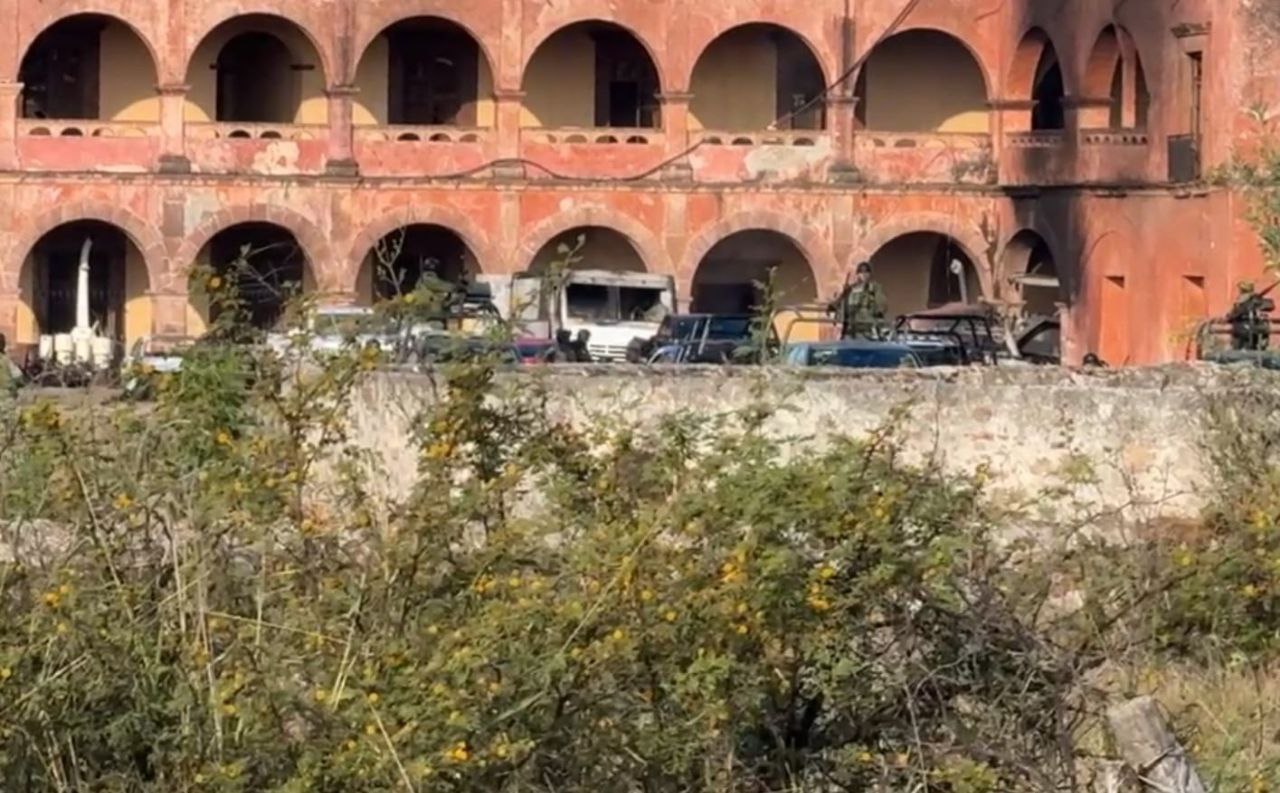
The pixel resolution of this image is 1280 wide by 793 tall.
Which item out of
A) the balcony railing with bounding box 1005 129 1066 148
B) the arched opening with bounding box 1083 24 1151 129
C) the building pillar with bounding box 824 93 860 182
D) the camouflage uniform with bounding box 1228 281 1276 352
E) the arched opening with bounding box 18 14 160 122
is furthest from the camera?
the building pillar with bounding box 824 93 860 182

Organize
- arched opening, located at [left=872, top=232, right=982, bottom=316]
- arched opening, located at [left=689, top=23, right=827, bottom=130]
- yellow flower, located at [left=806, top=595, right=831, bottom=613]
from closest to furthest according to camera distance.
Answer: yellow flower, located at [left=806, top=595, right=831, bottom=613]
arched opening, located at [left=689, top=23, right=827, bottom=130]
arched opening, located at [left=872, top=232, right=982, bottom=316]

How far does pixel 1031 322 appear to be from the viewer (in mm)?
33594

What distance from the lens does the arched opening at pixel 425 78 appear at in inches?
1419

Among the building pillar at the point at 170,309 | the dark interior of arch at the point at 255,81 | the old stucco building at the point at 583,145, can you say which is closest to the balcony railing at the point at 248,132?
the old stucco building at the point at 583,145

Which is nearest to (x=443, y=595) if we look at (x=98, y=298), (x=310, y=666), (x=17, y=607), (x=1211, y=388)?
(x=310, y=666)

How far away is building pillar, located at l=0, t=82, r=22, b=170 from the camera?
33.5 m

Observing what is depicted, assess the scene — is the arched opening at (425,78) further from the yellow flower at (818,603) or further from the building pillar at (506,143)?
the yellow flower at (818,603)

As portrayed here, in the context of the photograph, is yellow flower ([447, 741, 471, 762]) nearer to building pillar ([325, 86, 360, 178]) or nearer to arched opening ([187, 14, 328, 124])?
building pillar ([325, 86, 360, 178])

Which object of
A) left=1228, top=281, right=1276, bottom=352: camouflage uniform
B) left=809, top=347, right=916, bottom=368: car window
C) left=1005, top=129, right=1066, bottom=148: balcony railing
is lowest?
left=809, top=347, right=916, bottom=368: car window

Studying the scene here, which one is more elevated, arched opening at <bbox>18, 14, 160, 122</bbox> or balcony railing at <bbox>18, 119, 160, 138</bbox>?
→ arched opening at <bbox>18, 14, 160, 122</bbox>

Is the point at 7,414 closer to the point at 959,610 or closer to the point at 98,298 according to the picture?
the point at 959,610

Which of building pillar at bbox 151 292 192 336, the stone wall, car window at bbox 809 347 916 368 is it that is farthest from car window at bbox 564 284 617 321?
the stone wall

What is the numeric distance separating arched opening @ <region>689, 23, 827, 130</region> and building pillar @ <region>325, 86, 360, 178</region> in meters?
4.58

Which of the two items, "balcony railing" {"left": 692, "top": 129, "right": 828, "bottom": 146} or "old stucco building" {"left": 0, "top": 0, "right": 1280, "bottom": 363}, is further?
"balcony railing" {"left": 692, "top": 129, "right": 828, "bottom": 146}
